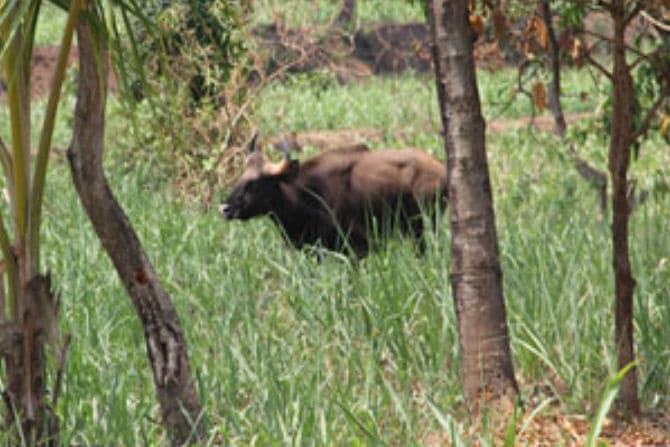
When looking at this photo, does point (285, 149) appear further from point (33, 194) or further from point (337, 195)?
point (33, 194)

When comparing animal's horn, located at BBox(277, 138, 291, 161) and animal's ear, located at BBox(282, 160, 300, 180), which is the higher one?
animal's horn, located at BBox(277, 138, 291, 161)

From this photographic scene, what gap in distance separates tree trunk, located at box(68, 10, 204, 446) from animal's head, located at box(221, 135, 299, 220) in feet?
11.3

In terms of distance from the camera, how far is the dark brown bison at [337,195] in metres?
7.93

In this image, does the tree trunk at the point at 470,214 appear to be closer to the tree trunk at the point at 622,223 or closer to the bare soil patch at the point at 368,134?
the tree trunk at the point at 622,223

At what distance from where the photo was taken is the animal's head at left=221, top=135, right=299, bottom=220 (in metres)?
7.93

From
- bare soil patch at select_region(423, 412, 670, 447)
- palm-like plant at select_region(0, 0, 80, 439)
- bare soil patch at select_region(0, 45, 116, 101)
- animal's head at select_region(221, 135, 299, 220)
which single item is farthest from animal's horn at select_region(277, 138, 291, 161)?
bare soil patch at select_region(0, 45, 116, 101)

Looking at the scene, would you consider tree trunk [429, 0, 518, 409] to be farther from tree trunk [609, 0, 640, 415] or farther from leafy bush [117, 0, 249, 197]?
leafy bush [117, 0, 249, 197]

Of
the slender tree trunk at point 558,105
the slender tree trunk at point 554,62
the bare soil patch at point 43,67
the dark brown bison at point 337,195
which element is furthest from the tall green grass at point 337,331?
the bare soil patch at point 43,67

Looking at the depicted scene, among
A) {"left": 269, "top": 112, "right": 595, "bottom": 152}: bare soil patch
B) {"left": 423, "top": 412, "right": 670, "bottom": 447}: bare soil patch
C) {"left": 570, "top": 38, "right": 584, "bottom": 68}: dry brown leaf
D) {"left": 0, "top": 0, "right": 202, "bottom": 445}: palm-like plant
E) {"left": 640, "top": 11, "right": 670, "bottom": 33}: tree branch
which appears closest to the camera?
{"left": 0, "top": 0, "right": 202, "bottom": 445}: palm-like plant

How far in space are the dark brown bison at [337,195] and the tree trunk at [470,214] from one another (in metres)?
3.14

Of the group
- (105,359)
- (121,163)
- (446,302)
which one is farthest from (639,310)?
(121,163)

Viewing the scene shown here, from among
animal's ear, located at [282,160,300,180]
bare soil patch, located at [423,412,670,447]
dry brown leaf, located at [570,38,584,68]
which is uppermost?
dry brown leaf, located at [570,38,584,68]

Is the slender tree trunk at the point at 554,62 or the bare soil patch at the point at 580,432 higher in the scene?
the slender tree trunk at the point at 554,62

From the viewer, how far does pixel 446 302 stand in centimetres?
538
